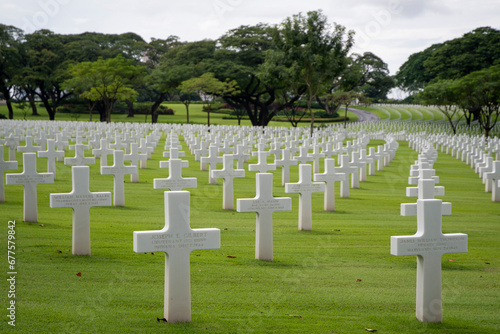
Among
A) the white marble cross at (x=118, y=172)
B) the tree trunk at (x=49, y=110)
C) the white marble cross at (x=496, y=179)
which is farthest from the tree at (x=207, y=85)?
the white marble cross at (x=118, y=172)

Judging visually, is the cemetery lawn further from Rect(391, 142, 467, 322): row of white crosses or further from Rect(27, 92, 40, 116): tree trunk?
Rect(27, 92, 40, 116): tree trunk

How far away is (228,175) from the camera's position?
11312 millimetres

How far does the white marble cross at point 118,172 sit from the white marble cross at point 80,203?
372cm

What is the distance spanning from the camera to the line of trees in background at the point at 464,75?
43938mm

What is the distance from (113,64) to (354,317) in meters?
48.8

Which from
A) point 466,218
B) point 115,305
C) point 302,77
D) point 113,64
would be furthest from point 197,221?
point 113,64

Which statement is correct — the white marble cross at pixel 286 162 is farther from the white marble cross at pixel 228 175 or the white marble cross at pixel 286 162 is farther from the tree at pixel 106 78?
the tree at pixel 106 78

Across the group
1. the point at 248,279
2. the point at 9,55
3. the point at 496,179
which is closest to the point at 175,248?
the point at 248,279

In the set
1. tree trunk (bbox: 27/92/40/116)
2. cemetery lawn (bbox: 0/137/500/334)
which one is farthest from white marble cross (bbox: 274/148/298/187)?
tree trunk (bbox: 27/92/40/116)

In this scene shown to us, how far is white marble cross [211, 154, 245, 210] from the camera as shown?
11.1 meters

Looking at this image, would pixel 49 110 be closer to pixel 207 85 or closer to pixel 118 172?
pixel 207 85

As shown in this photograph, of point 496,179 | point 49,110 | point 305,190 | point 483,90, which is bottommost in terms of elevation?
point 496,179

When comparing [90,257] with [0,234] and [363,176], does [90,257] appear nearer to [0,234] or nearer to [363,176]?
[0,234]

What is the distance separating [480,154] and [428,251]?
1913 centimetres
